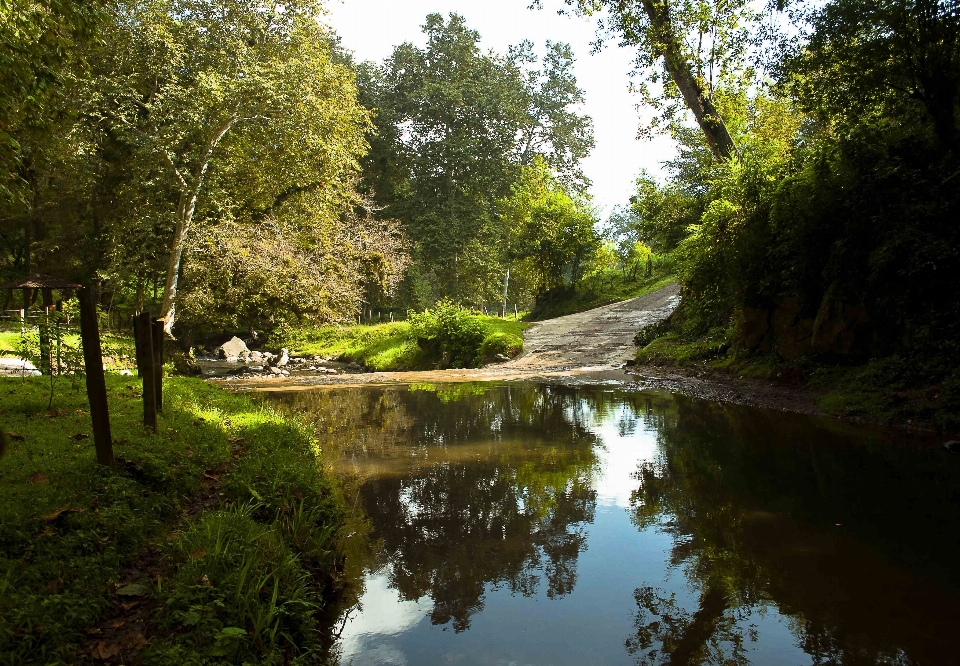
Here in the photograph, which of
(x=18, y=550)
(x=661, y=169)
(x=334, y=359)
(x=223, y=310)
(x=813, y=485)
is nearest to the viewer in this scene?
(x=18, y=550)

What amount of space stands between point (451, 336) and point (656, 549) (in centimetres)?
1798

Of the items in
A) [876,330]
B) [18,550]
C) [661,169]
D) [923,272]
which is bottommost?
[18,550]

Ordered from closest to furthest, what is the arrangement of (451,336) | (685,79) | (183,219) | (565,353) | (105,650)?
(105,650)
(685,79)
(183,219)
(565,353)
(451,336)

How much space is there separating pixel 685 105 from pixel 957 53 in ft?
32.7

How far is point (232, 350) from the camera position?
27.4 meters

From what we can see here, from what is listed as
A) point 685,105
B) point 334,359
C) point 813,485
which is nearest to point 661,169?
point 685,105

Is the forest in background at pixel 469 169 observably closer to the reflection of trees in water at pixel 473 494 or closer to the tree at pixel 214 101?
the tree at pixel 214 101

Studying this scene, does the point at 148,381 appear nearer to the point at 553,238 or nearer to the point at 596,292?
the point at 553,238

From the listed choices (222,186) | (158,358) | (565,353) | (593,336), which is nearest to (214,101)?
(222,186)

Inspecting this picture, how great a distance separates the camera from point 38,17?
6.58m

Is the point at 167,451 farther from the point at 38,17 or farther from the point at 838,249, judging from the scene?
the point at 838,249

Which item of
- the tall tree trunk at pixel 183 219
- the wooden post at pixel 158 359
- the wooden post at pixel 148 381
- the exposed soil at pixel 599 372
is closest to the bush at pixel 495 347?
the exposed soil at pixel 599 372

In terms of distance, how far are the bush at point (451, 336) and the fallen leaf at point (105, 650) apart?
19001 mm

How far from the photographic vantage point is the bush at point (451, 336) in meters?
22.5
